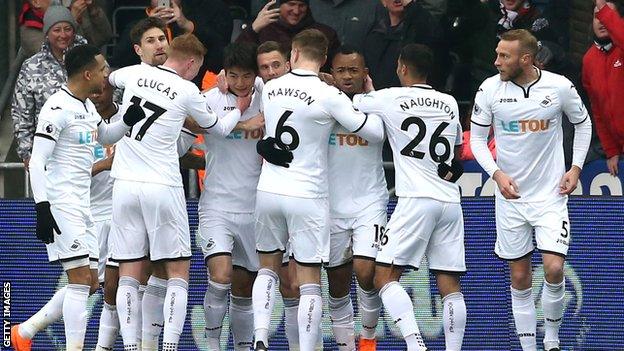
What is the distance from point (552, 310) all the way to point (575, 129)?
59.6 inches

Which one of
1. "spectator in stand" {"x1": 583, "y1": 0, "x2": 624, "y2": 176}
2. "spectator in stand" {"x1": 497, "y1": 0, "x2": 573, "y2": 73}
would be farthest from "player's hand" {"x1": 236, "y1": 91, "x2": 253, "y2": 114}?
"spectator in stand" {"x1": 583, "y1": 0, "x2": 624, "y2": 176}

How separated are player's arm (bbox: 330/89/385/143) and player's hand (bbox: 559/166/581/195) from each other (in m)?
1.61

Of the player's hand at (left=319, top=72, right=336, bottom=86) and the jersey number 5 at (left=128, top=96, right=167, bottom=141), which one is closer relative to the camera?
the jersey number 5 at (left=128, top=96, right=167, bottom=141)

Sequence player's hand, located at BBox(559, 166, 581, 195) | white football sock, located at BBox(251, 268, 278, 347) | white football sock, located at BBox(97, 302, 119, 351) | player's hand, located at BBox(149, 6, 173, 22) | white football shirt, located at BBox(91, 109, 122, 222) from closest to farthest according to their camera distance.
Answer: white football sock, located at BBox(251, 268, 278, 347) → player's hand, located at BBox(559, 166, 581, 195) → white football sock, located at BBox(97, 302, 119, 351) → white football shirt, located at BBox(91, 109, 122, 222) → player's hand, located at BBox(149, 6, 173, 22)

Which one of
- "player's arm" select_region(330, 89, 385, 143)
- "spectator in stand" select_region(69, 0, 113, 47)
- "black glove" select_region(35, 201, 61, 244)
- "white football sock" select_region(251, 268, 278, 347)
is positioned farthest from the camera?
"spectator in stand" select_region(69, 0, 113, 47)

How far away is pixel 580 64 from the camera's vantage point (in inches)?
713

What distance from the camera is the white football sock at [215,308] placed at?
1586 centimetres

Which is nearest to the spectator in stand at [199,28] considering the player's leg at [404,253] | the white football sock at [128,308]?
the white football sock at [128,308]

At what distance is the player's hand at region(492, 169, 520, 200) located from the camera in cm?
1550

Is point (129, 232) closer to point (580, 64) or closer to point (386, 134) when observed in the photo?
point (386, 134)

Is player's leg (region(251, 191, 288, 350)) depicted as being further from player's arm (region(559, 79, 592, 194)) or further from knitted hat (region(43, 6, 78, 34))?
knitted hat (region(43, 6, 78, 34))

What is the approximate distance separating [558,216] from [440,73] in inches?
109

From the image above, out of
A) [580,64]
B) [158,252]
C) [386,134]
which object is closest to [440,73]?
[580,64]

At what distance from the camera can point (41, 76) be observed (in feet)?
56.2
